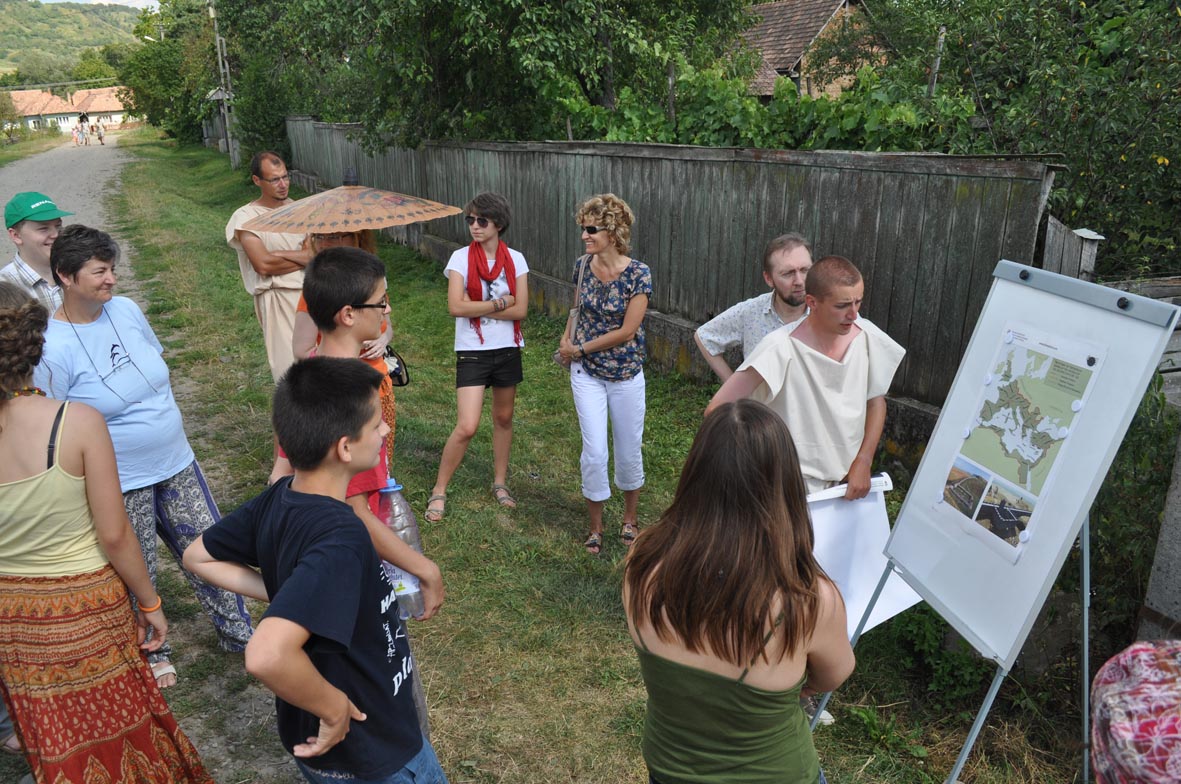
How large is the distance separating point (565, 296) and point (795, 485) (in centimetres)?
753

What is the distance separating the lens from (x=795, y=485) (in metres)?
A: 1.80

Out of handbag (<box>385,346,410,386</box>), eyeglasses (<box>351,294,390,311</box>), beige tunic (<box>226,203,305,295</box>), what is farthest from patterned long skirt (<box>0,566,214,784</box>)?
beige tunic (<box>226,203,305,295</box>)

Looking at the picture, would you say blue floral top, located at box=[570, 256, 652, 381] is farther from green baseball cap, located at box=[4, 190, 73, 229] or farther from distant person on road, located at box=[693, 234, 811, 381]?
green baseball cap, located at box=[4, 190, 73, 229]

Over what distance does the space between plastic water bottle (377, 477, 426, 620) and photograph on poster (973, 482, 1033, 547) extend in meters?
1.76

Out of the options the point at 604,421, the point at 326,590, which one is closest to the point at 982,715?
the point at 326,590

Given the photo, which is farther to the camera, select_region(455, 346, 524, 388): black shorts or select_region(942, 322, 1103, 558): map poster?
select_region(455, 346, 524, 388): black shorts

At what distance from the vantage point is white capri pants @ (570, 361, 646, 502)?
4.61 metres

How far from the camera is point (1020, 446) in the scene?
2.58 metres

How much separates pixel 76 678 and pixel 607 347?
9.11 feet

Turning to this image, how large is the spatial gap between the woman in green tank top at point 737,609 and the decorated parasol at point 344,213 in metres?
2.66

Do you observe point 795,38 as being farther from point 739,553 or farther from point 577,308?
point 739,553

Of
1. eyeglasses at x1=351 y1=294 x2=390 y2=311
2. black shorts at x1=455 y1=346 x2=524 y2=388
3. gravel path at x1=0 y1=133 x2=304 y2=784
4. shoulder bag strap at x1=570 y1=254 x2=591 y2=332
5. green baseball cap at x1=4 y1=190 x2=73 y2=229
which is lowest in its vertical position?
gravel path at x1=0 y1=133 x2=304 y2=784

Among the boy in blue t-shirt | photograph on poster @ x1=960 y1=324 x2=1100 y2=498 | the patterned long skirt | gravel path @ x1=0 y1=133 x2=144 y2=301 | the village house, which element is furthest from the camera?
the village house

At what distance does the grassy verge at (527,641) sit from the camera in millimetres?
3225
